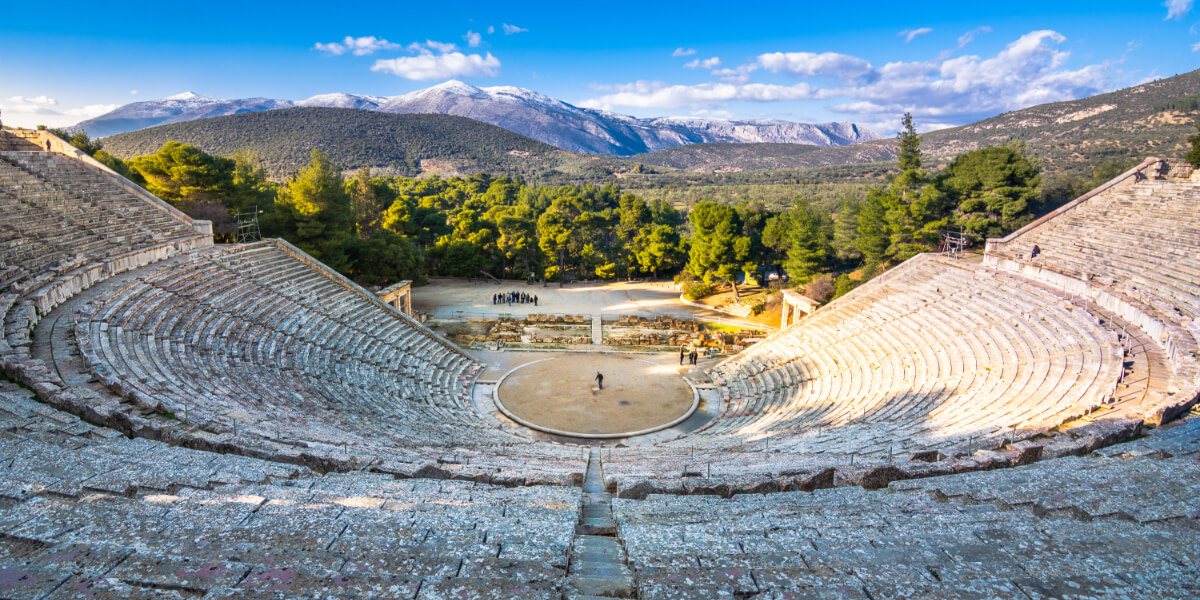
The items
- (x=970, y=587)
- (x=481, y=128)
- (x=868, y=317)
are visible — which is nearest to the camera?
(x=970, y=587)

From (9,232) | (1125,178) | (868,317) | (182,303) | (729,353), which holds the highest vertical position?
(1125,178)

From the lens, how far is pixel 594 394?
17.8m

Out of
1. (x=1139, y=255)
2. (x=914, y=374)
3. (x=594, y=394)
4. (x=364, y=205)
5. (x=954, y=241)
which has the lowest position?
(x=594, y=394)

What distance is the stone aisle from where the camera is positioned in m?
4.36

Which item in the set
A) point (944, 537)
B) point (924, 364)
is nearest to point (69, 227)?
point (944, 537)

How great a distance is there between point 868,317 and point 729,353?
18.4 ft

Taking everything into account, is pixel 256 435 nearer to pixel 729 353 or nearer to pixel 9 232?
pixel 9 232

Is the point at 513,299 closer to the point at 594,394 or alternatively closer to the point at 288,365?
the point at 594,394

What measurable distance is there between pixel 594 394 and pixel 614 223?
30.9 m

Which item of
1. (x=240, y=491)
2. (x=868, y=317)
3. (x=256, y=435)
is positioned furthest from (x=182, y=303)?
(x=868, y=317)

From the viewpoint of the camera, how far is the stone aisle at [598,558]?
4.36 meters

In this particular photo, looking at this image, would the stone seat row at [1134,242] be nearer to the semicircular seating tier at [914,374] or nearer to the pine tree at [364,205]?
the semicircular seating tier at [914,374]

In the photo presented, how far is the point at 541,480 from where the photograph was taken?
7.32m

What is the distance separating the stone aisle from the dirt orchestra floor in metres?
8.61
